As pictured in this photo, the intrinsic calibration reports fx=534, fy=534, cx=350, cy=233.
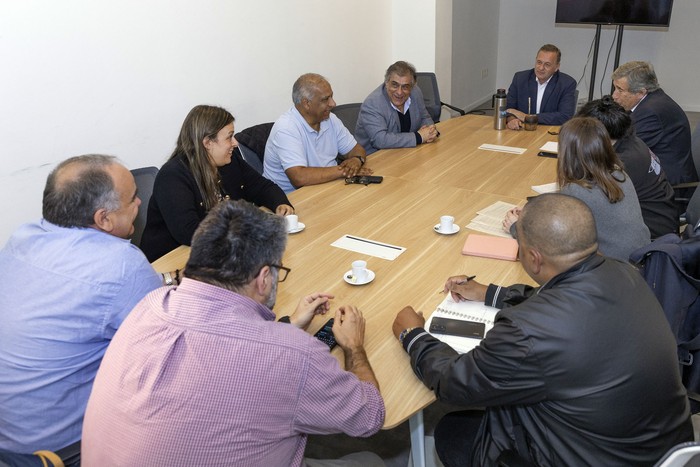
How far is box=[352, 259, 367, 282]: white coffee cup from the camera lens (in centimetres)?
190

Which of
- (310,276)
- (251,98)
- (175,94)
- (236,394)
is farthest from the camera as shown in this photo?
(251,98)

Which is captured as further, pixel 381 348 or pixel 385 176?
pixel 385 176

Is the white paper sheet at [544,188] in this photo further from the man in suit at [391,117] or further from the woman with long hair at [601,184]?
the man in suit at [391,117]

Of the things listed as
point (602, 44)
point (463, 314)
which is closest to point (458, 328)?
point (463, 314)

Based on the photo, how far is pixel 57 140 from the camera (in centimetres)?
276

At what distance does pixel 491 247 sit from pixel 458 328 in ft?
2.01

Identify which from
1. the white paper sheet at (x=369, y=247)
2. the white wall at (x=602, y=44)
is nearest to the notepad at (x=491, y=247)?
the white paper sheet at (x=369, y=247)

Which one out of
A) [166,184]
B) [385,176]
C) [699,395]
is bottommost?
[699,395]

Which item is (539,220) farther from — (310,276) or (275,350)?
(310,276)

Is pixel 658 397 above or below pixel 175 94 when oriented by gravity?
below

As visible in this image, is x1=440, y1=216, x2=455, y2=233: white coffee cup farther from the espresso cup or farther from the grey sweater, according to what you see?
the espresso cup

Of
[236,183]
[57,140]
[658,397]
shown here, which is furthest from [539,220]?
[57,140]

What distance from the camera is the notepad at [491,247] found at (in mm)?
2064

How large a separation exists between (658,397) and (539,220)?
0.49 metres
